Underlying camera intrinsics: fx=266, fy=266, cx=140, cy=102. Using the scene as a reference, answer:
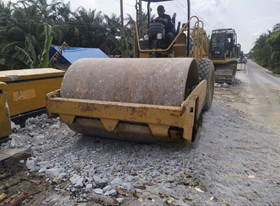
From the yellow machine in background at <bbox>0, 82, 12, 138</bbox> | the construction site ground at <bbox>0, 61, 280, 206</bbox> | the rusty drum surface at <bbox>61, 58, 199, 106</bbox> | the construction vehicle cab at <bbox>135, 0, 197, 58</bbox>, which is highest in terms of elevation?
the construction vehicle cab at <bbox>135, 0, 197, 58</bbox>

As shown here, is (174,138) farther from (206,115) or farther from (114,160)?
(206,115)

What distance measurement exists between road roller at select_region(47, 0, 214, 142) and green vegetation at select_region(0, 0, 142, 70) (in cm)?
716

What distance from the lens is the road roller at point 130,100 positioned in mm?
3061

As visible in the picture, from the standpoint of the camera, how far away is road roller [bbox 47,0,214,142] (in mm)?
3061

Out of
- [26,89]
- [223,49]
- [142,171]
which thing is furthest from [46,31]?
[223,49]

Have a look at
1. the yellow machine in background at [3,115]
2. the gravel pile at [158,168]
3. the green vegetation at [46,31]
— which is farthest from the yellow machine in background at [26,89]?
the green vegetation at [46,31]

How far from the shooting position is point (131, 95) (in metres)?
3.41

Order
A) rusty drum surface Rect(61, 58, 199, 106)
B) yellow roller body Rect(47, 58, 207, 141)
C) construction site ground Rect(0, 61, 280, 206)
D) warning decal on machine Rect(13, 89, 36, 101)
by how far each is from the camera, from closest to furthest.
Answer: construction site ground Rect(0, 61, 280, 206) → yellow roller body Rect(47, 58, 207, 141) → rusty drum surface Rect(61, 58, 199, 106) → warning decal on machine Rect(13, 89, 36, 101)

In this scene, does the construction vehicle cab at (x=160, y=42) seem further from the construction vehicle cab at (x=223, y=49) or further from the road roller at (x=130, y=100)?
the construction vehicle cab at (x=223, y=49)

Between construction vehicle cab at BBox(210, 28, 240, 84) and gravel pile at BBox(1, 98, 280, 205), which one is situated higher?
construction vehicle cab at BBox(210, 28, 240, 84)

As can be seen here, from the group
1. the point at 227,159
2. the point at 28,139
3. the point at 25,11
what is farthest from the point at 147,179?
the point at 25,11

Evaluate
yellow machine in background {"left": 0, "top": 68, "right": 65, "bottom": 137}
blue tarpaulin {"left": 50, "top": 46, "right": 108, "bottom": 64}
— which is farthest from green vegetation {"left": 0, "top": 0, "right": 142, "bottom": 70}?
yellow machine in background {"left": 0, "top": 68, "right": 65, "bottom": 137}

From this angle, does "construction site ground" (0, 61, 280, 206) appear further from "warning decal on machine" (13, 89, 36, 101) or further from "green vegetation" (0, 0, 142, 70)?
"green vegetation" (0, 0, 142, 70)

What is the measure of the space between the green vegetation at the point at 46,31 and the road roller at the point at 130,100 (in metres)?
7.16
